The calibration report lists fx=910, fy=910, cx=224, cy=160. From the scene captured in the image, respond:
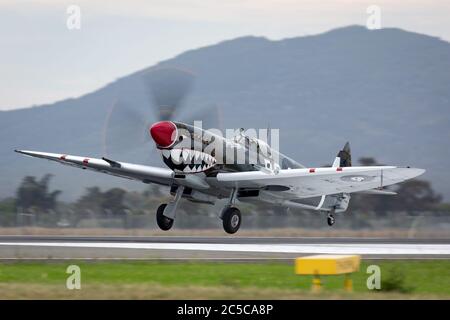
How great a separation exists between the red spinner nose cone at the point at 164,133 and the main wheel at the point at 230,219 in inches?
152

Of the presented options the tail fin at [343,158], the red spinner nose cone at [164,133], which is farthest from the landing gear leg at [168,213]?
the tail fin at [343,158]

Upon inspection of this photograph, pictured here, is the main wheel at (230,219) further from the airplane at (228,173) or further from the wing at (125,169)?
the wing at (125,169)

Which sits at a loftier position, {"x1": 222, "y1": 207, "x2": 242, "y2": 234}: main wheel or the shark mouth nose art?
the shark mouth nose art

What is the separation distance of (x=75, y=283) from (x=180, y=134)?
1216 cm

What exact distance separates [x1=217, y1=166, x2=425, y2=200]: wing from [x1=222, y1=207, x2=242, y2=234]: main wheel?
0.93 meters

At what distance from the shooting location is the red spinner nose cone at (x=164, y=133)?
30.0m

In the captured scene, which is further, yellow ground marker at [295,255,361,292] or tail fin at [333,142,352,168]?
tail fin at [333,142,352,168]

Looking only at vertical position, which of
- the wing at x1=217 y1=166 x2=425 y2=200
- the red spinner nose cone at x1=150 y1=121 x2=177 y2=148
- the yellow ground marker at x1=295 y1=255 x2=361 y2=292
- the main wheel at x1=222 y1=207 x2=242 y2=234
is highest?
the red spinner nose cone at x1=150 y1=121 x2=177 y2=148

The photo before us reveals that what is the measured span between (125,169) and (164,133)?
3.38m

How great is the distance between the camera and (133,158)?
140 metres

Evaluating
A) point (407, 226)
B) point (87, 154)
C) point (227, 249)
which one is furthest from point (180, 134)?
point (87, 154)

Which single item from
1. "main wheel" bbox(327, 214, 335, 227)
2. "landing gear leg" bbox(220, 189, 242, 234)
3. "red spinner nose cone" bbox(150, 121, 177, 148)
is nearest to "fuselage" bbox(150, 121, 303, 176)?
"red spinner nose cone" bbox(150, 121, 177, 148)

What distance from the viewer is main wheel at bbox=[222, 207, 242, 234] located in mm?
32375

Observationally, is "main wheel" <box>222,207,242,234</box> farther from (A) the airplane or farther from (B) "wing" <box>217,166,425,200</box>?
(B) "wing" <box>217,166,425,200</box>
